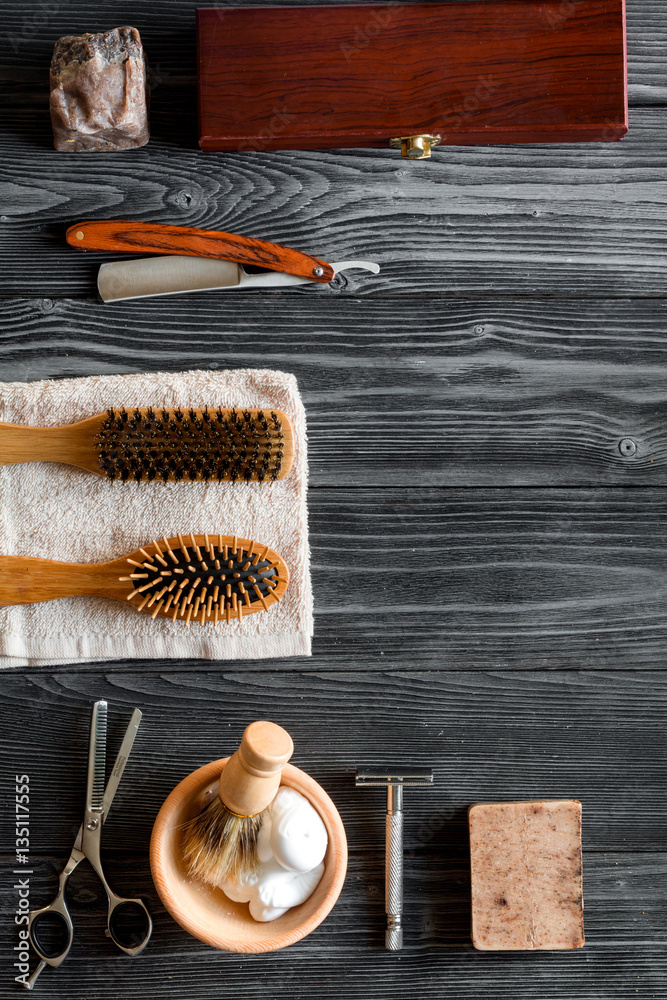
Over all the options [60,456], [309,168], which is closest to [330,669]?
[60,456]

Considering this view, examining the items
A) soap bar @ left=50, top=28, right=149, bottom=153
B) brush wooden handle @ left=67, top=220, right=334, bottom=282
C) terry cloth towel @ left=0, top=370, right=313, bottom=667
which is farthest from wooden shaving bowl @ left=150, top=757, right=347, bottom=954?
soap bar @ left=50, top=28, right=149, bottom=153

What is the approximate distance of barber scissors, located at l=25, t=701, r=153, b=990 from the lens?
67 centimetres

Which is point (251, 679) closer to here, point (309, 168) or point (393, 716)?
point (393, 716)

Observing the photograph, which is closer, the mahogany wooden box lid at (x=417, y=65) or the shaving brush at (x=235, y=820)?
the shaving brush at (x=235, y=820)

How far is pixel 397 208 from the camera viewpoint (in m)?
0.73

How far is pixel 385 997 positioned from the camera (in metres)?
0.70

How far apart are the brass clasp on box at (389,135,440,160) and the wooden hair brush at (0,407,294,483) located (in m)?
0.27

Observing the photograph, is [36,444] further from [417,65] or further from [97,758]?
[417,65]

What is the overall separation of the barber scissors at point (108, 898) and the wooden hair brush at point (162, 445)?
0.23 meters

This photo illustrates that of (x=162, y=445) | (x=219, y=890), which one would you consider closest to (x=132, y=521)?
(x=162, y=445)

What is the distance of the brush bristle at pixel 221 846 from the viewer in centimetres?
60

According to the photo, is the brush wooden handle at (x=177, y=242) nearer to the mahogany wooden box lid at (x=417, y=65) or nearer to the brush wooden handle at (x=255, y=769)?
the mahogany wooden box lid at (x=417, y=65)

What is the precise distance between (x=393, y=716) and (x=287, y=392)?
0.32 meters
